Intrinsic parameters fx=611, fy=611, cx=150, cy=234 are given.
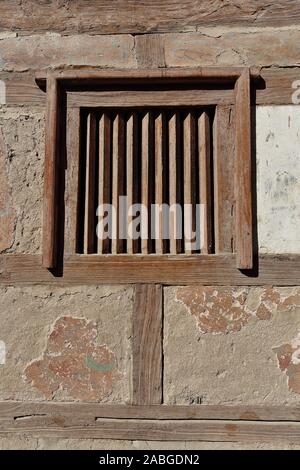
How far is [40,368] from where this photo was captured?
3277 mm

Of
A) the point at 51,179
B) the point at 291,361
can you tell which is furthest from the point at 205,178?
the point at 291,361

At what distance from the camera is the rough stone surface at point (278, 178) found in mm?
3299

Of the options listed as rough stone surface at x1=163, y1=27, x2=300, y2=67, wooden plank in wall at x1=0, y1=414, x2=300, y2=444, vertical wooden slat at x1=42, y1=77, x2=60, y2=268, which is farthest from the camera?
rough stone surface at x1=163, y1=27, x2=300, y2=67

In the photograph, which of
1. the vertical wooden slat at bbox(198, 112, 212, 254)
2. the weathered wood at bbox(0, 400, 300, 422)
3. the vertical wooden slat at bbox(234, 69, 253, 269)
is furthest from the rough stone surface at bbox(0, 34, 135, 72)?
the weathered wood at bbox(0, 400, 300, 422)

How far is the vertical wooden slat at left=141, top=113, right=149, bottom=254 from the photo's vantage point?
3.36 meters

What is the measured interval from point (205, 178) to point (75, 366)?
1243 mm

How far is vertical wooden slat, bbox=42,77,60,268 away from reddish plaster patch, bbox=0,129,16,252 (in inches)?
8.1

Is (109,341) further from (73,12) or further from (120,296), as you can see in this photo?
(73,12)

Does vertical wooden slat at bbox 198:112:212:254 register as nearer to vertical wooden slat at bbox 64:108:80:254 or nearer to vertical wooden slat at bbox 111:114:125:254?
vertical wooden slat at bbox 111:114:125:254

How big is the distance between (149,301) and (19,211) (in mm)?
881

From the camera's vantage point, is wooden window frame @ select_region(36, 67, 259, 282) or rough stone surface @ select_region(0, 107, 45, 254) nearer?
wooden window frame @ select_region(36, 67, 259, 282)

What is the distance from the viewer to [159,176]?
341 centimetres

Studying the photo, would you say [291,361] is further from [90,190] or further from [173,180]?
[90,190]

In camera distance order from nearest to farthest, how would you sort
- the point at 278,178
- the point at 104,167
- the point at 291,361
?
1. the point at 291,361
2. the point at 278,178
3. the point at 104,167
